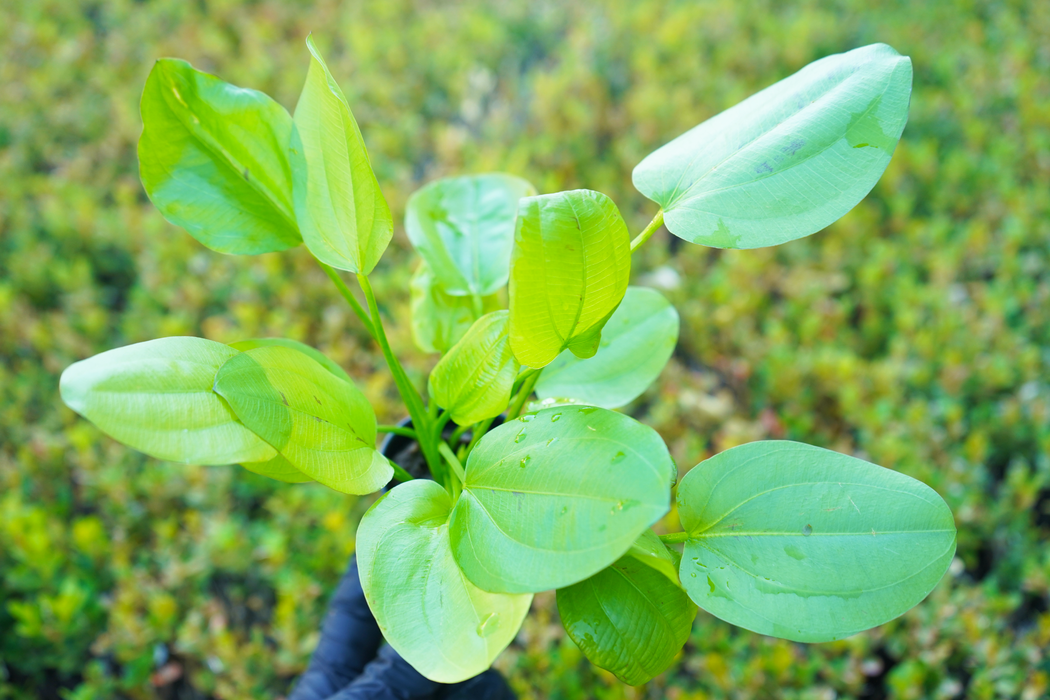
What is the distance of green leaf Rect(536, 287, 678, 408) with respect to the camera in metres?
0.78

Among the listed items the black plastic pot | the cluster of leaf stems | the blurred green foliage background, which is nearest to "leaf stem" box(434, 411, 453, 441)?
the cluster of leaf stems

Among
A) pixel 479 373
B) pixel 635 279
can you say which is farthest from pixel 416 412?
pixel 635 279

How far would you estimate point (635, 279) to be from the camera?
1608 millimetres

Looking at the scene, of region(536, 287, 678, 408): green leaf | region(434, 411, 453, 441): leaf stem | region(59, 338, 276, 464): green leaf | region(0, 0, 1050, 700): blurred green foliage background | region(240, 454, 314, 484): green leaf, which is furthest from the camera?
region(0, 0, 1050, 700): blurred green foliage background

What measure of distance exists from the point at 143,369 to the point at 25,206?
1.62 metres

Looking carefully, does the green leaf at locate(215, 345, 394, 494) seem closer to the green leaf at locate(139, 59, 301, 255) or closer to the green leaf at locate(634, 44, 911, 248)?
the green leaf at locate(139, 59, 301, 255)

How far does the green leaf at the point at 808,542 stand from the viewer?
20.2 inches

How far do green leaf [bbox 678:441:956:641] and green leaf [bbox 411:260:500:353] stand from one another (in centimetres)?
34

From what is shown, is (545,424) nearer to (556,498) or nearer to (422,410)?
(556,498)

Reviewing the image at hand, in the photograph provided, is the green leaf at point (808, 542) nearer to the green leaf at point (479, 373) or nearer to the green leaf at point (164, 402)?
the green leaf at point (479, 373)

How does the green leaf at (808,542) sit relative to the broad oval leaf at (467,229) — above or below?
below

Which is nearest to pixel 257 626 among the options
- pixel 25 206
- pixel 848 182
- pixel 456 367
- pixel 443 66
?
pixel 456 367

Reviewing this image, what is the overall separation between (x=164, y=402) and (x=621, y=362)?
48 cm

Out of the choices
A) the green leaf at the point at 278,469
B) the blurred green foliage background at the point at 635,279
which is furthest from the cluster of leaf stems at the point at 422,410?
the blurred green foliage background at the point at 635,279
